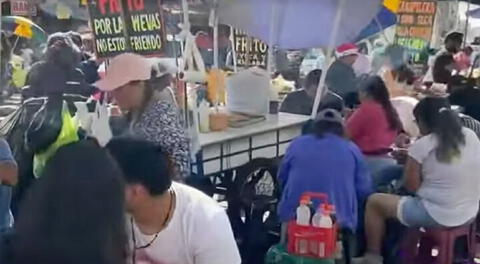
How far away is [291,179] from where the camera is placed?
17.8 feet

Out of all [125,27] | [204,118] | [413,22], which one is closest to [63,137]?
[125,27]

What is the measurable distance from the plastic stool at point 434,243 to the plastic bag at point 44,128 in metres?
2.40

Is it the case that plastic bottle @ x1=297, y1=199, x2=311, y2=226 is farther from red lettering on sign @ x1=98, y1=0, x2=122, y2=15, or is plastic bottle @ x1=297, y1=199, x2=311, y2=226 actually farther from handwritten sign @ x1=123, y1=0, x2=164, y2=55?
red lettering on sign @ x1=98, y1=0, x2=122, y2=15

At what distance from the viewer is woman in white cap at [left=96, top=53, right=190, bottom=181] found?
198 inches

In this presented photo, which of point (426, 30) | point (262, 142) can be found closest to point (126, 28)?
point (262, 142)

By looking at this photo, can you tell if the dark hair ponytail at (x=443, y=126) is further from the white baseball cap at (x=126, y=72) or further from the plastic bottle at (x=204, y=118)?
the white baseball cap at (x=126, y=72)

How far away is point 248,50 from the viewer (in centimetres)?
829

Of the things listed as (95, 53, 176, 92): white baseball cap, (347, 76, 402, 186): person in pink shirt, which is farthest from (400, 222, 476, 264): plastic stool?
(95, 53, 176, 92): white baseball cap

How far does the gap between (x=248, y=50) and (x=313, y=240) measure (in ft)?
11.3

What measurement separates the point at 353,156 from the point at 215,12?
312 cm

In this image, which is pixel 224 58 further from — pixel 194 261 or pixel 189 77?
pixel 194 261

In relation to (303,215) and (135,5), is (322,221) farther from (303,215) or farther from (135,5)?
(135,5)

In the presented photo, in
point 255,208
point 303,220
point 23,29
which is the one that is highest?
point 23,29

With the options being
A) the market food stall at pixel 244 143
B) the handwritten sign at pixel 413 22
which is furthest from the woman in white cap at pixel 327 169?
the handwritten sign at pixel 413 22
